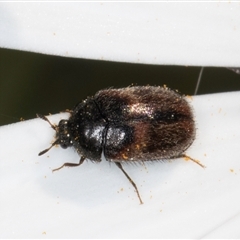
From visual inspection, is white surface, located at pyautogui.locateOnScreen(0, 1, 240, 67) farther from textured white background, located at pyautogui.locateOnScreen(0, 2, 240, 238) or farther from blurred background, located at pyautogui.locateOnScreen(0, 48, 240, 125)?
blurred background, located at pyautogui.locateOnScreen(0, 48, 240, 125)

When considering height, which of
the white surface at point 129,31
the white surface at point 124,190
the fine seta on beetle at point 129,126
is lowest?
the white surface at point 124,190

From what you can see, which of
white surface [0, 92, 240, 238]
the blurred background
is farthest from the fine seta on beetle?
the blurred background

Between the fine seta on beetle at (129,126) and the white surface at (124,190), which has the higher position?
the fine seta on beetle at (129,126)

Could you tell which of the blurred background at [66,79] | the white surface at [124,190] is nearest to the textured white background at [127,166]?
the white surface at [124,190]

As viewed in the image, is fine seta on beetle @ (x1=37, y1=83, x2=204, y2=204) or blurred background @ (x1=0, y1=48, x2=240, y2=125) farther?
blurred background @ (x1=0, y1=48, x2=240, y2=125)

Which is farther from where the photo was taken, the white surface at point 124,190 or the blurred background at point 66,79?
the blurred background at point 66,79

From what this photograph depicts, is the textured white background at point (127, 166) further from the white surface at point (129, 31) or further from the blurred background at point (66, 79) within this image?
the blurred background at point (66, 79)

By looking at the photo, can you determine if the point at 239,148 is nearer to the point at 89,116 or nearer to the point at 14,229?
the point at 89,116
